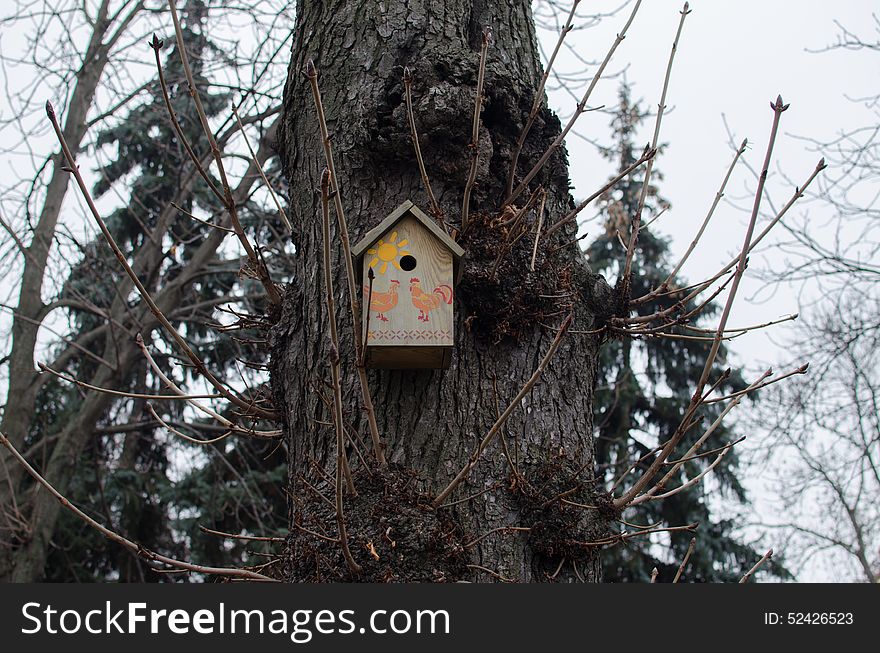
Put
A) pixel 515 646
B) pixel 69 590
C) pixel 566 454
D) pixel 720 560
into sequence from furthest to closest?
1. pixel 720 560
2. pixel 566 454
3. pixel 69 590
4. pixel 515 646

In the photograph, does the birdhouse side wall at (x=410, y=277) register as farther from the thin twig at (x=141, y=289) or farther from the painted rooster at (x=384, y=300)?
the thin twig at (x=141, y=289)

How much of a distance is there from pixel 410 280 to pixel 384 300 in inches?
3.2

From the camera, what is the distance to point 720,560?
10.3m

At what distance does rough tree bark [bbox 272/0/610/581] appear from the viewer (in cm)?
187

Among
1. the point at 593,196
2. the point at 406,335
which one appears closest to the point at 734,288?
the point at 593,196

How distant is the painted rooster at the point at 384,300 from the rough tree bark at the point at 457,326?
0.44 feet

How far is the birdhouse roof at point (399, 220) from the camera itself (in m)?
2.01

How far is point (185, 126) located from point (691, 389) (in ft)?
24.2

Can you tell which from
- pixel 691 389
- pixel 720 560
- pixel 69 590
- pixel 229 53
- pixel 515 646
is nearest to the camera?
pixel 515 646

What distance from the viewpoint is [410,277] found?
6.70 ft

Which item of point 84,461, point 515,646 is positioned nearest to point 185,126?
point 84,461

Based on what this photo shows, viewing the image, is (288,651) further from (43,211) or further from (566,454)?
(43,211)

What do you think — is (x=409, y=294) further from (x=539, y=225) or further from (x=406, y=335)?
(x=539, y=225)

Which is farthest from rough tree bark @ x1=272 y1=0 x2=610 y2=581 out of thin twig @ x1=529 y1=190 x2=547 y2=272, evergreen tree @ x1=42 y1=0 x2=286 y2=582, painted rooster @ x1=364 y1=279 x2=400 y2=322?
evergreen tree @ x1=42 y1=0 x2=286 y2=582
